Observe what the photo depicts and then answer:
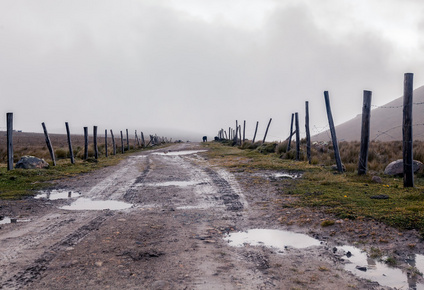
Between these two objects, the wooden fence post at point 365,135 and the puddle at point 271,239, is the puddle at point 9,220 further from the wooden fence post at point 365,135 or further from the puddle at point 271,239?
the wooden fence post at point 365,135

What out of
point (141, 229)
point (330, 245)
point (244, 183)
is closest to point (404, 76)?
point (244, 183)

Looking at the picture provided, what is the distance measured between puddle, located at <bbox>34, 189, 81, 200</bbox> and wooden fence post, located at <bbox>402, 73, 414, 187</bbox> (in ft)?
27.4

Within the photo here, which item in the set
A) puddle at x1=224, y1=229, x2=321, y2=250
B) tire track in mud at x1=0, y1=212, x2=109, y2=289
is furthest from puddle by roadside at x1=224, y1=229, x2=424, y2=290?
tire track in mud at x1=0, y1=212, x2=109, y2=289

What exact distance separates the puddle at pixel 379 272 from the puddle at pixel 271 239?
669mm

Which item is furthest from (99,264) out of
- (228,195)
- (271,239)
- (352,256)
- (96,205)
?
(228,195)

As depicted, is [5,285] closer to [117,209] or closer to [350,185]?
[117,209]

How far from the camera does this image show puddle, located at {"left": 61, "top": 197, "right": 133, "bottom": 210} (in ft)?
23.5

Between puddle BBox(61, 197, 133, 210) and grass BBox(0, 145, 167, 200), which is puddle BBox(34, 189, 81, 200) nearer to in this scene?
grass BBox(0, 145, 167, 200)

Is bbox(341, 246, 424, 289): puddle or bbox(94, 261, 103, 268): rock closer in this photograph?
bbox(341, 246, 424, 289): puddle

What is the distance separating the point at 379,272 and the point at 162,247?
2.67 meters

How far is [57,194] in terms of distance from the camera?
352 inches

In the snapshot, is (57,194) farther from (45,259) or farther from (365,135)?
(365,135)

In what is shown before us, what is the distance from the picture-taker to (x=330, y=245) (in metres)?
4.70

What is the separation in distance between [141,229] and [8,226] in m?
2.34
